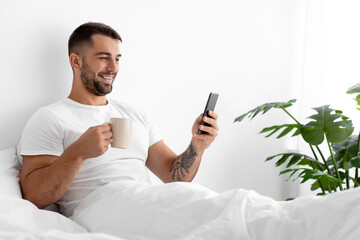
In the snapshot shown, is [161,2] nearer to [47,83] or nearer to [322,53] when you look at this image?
[47,83]

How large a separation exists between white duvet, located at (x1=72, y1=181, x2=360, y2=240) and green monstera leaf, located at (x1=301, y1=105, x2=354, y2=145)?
2.93 ft

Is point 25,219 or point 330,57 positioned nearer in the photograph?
point 25,219

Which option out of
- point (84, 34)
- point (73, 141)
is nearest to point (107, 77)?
point (84, 34)

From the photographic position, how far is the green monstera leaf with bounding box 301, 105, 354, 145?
1799 millimetres

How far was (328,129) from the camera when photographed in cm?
182

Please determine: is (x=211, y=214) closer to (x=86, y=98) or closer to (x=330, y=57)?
(x=86, y=98)

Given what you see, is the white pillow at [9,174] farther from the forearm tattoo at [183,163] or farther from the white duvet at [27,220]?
the forearm tattoo at [183,163]

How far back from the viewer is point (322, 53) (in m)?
2.41

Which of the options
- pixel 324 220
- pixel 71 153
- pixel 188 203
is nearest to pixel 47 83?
pixel 71 153

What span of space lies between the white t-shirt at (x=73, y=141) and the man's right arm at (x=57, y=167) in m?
0.05

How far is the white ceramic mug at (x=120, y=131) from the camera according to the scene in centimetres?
127

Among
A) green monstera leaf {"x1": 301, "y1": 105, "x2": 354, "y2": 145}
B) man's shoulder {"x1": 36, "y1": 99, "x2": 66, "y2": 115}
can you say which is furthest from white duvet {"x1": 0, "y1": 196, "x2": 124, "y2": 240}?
green monstera leaf {"x1": 301, "y1": 105, "x2": 354, "y2": 145}

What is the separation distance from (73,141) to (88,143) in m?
0.24

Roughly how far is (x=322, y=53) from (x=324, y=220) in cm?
174
